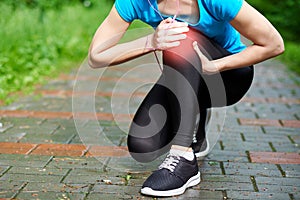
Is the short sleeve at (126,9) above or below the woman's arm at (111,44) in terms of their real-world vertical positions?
above

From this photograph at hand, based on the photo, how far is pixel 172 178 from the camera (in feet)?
7.91

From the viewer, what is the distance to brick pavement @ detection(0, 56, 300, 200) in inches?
96.7

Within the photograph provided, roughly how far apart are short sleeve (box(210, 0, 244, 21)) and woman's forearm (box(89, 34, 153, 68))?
339 mm

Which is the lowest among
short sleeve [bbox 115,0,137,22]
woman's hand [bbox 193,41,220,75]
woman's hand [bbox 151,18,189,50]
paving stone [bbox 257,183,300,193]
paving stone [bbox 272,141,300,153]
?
paving stone [bbox 272,141,300,153]

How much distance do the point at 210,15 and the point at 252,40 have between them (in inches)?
8.4

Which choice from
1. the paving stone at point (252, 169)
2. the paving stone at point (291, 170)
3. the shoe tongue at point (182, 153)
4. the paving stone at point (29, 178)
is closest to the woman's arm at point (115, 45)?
the shoe tongue at point (182, 153)

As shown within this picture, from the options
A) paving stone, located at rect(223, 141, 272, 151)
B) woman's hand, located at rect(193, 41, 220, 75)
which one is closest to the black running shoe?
woman's hand, located at rect(193, 41, 220, 75)

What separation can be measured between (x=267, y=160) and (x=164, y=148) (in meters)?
0.58

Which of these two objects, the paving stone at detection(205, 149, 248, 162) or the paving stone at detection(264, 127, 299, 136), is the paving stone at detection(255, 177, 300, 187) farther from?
the paving stone at detection(264, 127, 299, 136)

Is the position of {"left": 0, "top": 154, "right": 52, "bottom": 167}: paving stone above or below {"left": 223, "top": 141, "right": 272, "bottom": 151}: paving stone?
above

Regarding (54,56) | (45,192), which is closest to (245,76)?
(45,192)

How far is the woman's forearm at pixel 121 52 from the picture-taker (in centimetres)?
252

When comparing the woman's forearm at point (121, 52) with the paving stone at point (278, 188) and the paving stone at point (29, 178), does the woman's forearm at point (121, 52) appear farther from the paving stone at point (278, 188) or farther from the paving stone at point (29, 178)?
the paving stone at point (278, 188)

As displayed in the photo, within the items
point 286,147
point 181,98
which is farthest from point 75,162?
point 286,147
